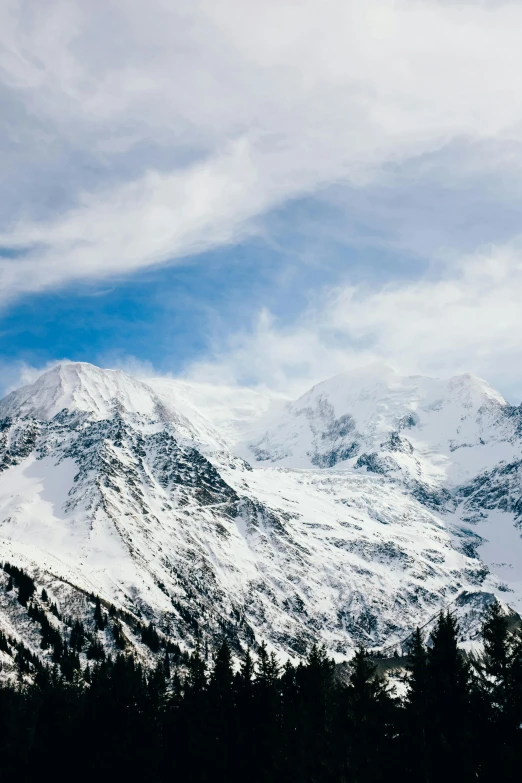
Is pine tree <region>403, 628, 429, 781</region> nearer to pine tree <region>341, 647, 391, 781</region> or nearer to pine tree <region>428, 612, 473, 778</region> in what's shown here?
pine tree <region>428, 612, 473, 778</region>

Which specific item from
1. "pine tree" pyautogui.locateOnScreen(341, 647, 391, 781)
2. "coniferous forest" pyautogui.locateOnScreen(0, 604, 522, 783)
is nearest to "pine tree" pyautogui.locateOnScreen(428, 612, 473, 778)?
"coniferous forest" pyautogui.locateOnScreen(0, 604, 522, 783)

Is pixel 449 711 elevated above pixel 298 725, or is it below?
below

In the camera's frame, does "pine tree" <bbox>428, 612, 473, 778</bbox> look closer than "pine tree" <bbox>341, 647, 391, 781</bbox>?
Yes

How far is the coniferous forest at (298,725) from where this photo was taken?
1585 inches

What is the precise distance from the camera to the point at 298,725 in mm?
54969

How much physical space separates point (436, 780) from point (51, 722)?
139 ft

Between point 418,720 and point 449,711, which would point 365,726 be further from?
point 449,711

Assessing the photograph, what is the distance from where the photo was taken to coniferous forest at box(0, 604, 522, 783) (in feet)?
132

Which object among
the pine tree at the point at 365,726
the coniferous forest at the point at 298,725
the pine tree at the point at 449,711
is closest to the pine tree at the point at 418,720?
the coniferous forest at the point at 298,725

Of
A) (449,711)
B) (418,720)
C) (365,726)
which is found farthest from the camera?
(365,726)

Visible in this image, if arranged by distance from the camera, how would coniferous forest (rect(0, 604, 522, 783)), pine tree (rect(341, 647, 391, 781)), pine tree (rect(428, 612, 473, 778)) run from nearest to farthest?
pine tree (rect(428, 612, 473, 778)) < coniferous forest (rect(0, 604, 522, 783)) < pine tree (rect(341, 647, 391, 781))

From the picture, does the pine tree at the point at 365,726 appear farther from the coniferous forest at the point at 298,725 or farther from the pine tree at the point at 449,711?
the pine tree at the point at 449,711

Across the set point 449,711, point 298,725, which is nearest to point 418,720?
point 449,711

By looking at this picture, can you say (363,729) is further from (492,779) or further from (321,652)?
(321,652)
